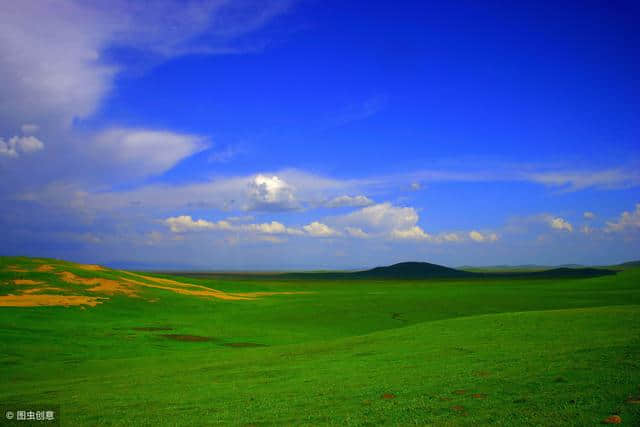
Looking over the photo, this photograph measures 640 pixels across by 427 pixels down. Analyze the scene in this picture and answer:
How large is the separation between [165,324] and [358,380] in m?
40.3

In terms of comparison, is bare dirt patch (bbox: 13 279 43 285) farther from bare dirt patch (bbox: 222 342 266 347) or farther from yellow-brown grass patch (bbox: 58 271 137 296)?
bare dirt patch (bbox: 222 342 266 347)

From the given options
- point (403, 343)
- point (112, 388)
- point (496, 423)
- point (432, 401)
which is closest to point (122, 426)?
point (112, 388)

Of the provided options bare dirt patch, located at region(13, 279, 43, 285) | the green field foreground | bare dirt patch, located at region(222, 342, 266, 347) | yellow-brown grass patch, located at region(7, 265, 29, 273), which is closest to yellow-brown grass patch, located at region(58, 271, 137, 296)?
bare dirt patch, located at region(13, 279, 43, 285)

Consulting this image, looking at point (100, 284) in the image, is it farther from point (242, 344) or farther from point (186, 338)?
point (242, 344)

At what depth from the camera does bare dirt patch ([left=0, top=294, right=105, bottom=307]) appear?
5600 centimetres

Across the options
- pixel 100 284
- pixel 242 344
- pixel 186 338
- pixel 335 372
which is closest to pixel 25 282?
pixel 100 284

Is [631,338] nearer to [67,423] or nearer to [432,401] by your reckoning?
[432,401]

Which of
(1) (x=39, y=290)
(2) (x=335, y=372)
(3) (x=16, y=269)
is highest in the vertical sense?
(3) (x=16, y=269)

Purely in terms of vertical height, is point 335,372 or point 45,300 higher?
point 335,372

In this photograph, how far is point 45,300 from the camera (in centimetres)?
5891

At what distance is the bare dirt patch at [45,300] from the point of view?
184 ft

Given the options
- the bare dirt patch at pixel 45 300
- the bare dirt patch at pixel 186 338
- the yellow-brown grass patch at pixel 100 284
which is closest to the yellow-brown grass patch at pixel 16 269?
the yellow-brown grass patch at pixel 100 284

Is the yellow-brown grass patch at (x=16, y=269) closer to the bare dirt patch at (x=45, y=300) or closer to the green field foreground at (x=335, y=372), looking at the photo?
the bare dirt patch at (x=45, y=300)

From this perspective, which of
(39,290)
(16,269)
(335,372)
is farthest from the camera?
(16,269)
